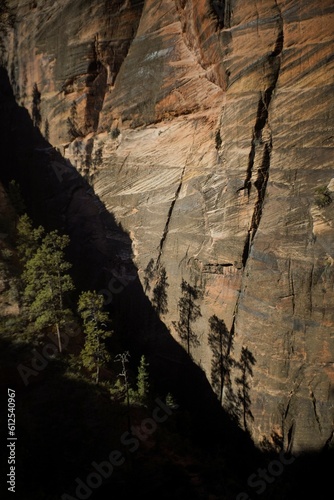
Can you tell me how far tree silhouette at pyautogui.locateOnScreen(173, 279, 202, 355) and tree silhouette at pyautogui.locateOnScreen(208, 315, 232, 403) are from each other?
151 centimetres

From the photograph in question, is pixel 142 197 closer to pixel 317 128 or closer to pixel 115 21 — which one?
pixel 317 128

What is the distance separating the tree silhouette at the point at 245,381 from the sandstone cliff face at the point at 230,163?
8cm

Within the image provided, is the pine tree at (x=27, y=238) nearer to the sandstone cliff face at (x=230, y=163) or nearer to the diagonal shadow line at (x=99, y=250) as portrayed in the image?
the diagonal shadow line at (x=99, y=250)

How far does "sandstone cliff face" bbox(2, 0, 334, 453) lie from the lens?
860 inches

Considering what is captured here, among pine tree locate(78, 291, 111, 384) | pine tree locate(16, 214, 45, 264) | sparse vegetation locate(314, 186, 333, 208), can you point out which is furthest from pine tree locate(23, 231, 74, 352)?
sparse vegetation locate(314, 186, 333, 208)

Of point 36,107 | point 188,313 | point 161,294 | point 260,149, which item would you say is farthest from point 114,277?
point 36,107

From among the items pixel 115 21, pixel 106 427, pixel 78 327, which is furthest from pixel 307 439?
pixel 115 21

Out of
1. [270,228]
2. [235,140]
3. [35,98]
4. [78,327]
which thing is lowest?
[78,327]

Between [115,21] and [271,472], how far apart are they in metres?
39.2

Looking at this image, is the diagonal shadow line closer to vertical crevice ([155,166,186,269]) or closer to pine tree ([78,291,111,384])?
vertical crevice ([155,166,186,269])

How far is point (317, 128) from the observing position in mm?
21844

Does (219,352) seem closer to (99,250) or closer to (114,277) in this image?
(114,277)

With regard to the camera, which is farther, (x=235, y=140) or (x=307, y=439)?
(x=235, y=140)

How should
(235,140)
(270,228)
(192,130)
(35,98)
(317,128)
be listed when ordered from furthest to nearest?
(35,98) < (192,130) < (235,140) < (270,228) < (317,128)
